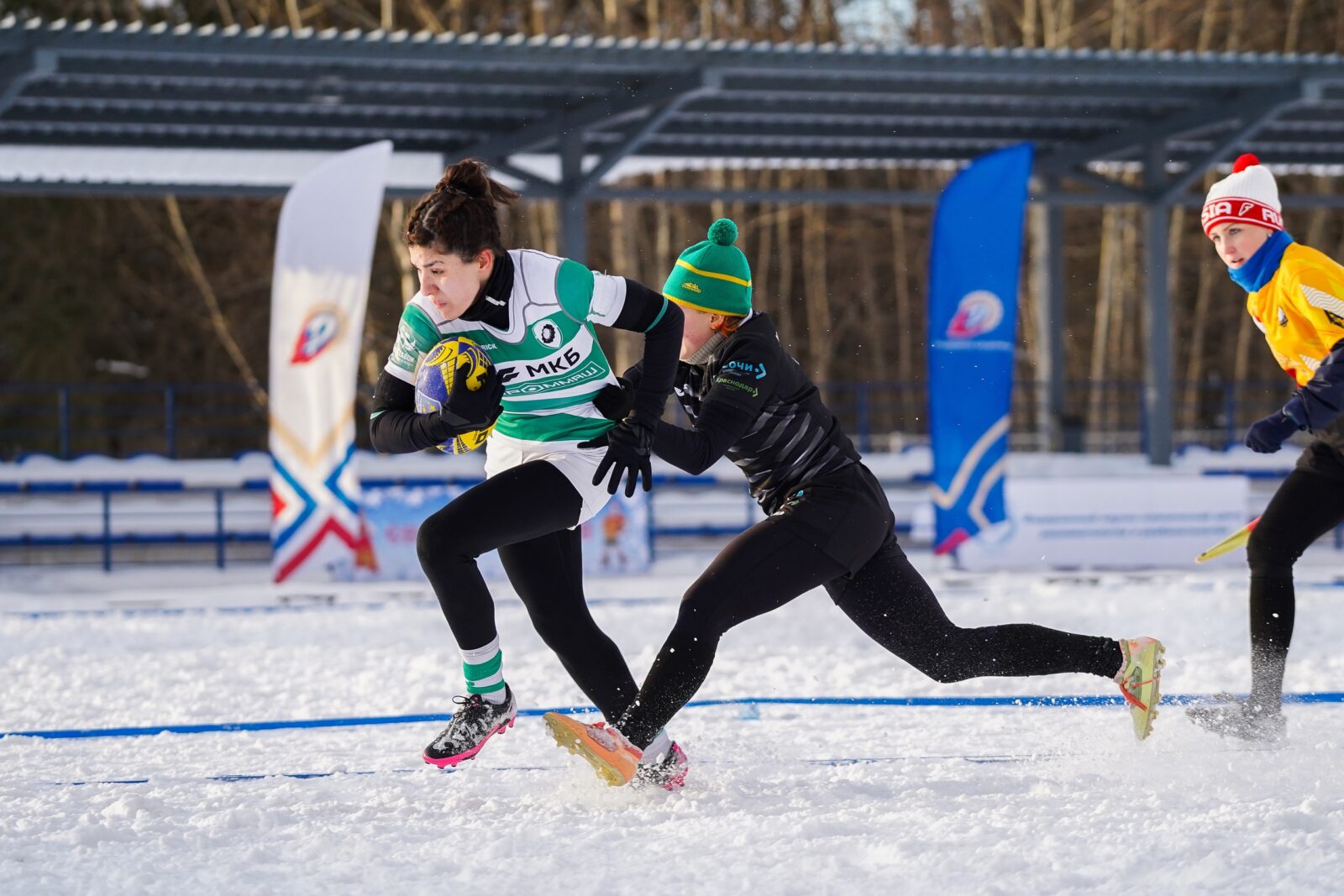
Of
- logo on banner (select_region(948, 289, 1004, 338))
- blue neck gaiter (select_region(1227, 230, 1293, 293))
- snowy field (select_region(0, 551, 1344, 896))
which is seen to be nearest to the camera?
snowy field (select_region(0, 551, 1344, 896))

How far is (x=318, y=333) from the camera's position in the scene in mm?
10242

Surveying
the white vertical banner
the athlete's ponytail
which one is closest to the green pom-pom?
the athlete's ponytail

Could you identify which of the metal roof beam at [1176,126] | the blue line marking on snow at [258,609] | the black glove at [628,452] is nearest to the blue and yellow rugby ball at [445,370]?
the black glove at [628,452]

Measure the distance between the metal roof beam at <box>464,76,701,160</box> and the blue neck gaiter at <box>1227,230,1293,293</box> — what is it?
22.9ft

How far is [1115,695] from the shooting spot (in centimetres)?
553

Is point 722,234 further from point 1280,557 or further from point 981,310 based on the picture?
point 981,310

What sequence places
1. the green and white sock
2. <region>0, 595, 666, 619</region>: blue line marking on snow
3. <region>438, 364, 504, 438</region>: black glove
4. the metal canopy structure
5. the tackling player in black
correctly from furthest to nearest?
the metal canopy structure < <region>0, 595, 666, 619</region>: blue line marking on snow < the green and white sock < the tackling player in black < <region>438, 364, 504, 438</region>: black glove

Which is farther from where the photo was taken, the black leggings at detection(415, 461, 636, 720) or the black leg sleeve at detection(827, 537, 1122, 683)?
the black leg sleeve at detection(827, 537, 1122, 683)

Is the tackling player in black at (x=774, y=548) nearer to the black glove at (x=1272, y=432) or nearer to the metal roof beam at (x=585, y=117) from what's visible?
the black glove at (x=1272, y=432)

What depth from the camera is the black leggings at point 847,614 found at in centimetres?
390

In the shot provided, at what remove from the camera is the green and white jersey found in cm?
389

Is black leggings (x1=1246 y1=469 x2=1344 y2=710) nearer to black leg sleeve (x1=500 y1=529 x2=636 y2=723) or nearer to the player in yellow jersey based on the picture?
the player in yellow jersey

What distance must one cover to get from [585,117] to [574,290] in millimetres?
8518

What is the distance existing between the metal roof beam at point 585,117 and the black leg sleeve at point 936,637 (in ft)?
25.1
